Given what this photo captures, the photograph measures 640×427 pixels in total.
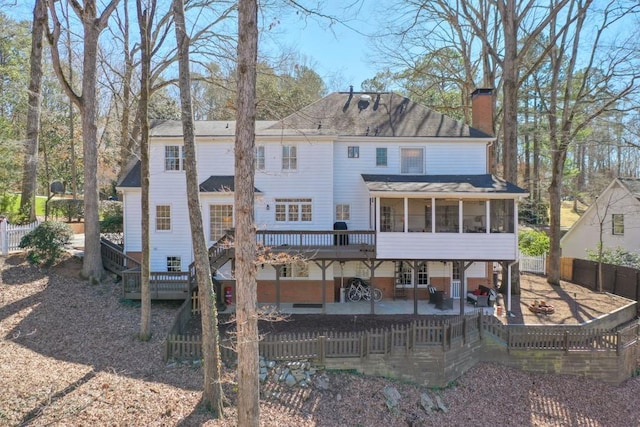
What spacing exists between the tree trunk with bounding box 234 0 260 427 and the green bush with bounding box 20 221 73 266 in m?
11.7

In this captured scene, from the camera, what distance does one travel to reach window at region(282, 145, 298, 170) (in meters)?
16.3

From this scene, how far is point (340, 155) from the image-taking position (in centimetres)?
1684

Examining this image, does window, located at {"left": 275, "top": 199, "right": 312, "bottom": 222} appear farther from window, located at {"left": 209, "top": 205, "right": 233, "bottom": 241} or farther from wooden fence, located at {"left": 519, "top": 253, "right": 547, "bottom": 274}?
wooden fence, located at {"left": 519, "top": 253, "right": 547, "bottom": 274}

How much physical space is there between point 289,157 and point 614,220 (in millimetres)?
20614

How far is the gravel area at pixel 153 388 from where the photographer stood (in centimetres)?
782

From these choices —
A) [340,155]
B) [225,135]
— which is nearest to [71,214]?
[225,135]

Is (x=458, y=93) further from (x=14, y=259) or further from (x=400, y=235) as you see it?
(x=14, y=259)

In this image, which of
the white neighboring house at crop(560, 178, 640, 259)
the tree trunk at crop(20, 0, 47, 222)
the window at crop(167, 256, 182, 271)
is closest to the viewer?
the tree trunk at crop(20, 0, 47, 222)

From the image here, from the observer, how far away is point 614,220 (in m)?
22.6

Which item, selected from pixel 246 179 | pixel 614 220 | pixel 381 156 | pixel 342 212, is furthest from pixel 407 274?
pixel 614 220

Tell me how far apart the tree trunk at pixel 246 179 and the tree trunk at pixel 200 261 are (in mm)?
1897

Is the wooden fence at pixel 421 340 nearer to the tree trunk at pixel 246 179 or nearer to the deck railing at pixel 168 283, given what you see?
the tree trunk at pixel 246 179

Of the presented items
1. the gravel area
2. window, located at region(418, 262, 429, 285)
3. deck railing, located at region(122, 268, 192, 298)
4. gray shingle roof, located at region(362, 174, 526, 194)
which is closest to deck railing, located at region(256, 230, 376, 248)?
gray shingle roof, located at region(362, 174, 526, 194)

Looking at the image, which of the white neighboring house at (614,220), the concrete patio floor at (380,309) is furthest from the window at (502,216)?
the white neighboring house at (614,220)
